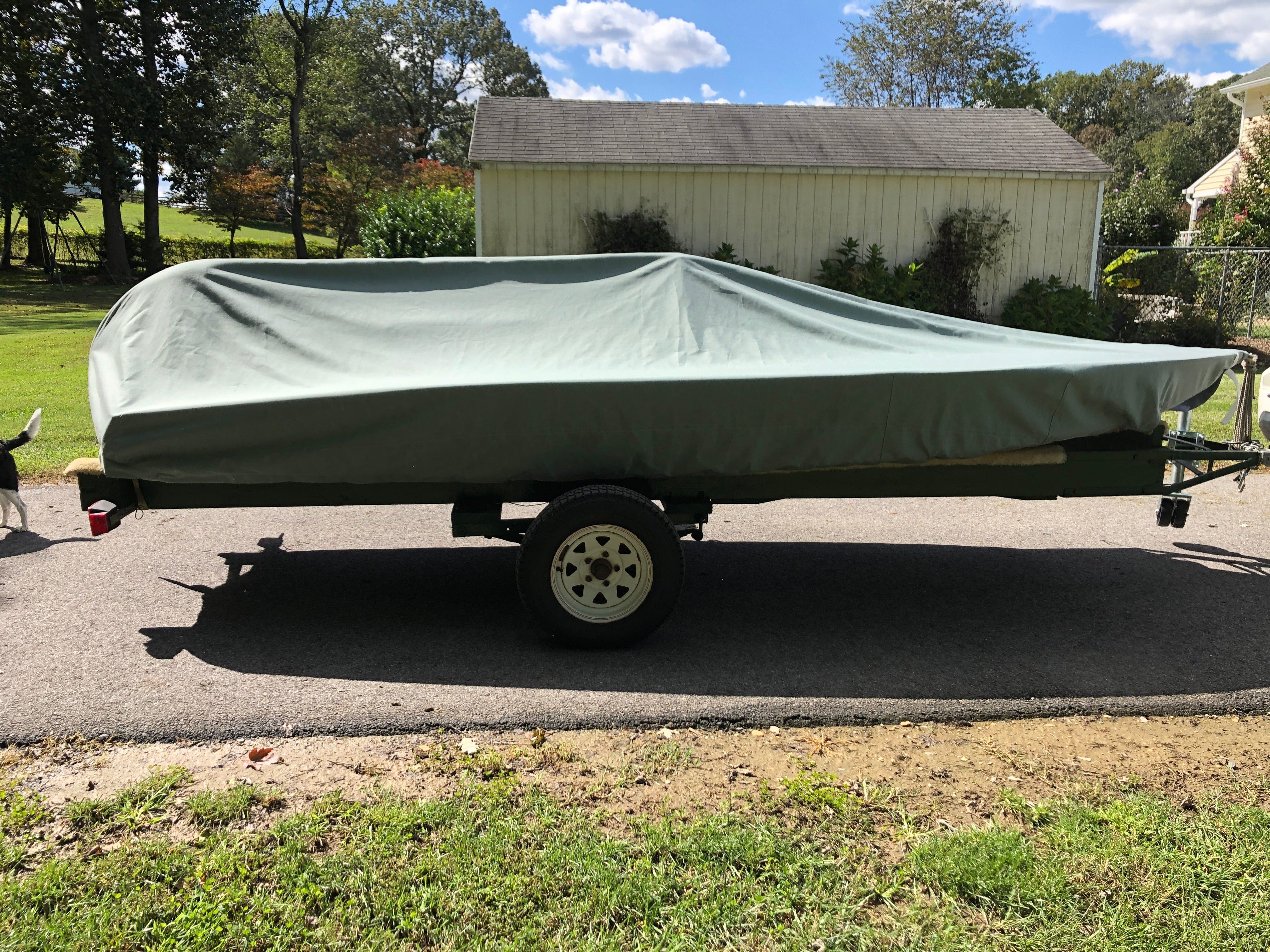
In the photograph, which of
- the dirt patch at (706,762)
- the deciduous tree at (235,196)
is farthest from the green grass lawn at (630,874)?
the deciduous tree at (235,196)

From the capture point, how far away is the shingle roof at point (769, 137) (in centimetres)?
1452

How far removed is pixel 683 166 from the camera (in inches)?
567

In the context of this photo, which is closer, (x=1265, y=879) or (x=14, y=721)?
(x=1265, y=879)

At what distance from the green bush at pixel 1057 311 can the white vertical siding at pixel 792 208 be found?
1.25 feet

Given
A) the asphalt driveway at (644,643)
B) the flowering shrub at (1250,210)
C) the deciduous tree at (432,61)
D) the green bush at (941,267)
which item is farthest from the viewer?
the deciduous tree at (432,61)

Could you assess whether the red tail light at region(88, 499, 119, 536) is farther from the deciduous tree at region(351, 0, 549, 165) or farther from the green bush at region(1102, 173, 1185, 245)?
the deciduous tree at region(351, 0, 549, 165)

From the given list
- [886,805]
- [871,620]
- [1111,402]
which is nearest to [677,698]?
[886,805]

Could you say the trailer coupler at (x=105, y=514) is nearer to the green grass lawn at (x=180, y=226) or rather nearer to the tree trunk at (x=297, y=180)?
the tree trunk at (x=297, y=180)

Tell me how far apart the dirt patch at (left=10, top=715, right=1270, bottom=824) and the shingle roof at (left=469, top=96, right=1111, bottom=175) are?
1157 centimetres

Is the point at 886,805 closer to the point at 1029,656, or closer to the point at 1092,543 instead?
the point at 1029,656

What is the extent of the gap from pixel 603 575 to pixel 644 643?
1.43ft

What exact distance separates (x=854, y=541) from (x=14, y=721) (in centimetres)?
498

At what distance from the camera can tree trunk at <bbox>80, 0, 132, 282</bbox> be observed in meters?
27.7

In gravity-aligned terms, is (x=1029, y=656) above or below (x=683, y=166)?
below
